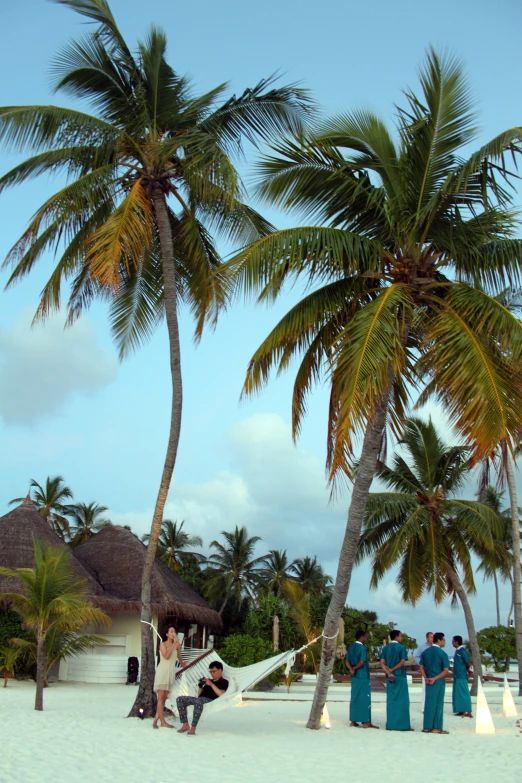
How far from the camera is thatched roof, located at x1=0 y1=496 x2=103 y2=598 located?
1972cm

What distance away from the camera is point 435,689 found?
396 inches

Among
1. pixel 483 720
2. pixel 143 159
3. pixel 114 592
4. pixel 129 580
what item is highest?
pixel 143 159

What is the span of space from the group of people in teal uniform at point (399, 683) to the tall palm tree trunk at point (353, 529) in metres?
0.59

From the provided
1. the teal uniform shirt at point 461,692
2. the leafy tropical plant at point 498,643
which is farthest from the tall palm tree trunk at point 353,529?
the leafy tropical plant at point 498,643

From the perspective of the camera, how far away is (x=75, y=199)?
36.9 ft

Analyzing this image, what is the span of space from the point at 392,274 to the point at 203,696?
18.5 ft

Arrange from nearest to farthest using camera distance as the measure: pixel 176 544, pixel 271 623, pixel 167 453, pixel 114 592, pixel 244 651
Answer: pixel 167 453 < pixel 244 651 < pixel 114 592 < pixel 271 623 < pixel 176 544

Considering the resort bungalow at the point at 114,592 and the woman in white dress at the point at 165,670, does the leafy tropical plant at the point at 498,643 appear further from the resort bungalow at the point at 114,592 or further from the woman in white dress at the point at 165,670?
the woman in white dress at the point at 165,670

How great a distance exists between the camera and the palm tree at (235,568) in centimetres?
3797

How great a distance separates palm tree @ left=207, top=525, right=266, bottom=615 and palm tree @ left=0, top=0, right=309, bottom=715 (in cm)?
2719

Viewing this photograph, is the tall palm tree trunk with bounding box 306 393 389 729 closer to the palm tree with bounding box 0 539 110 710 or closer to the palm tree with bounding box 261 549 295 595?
the palm tree with bounding box 0 539 110 710

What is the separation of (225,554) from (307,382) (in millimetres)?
30637

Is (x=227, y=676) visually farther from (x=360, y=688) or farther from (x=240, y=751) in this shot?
(x=360, y=688)

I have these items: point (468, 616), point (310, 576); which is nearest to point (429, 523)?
point (468, 616)
